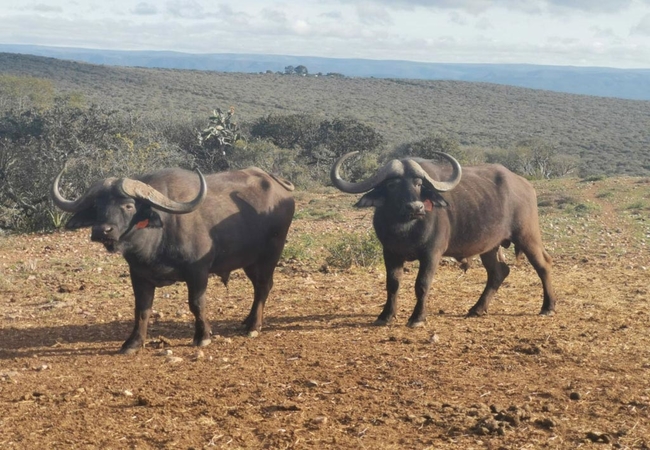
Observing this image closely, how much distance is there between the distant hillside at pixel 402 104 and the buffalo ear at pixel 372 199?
140 feet

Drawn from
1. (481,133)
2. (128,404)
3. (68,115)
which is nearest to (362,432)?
(128,404)

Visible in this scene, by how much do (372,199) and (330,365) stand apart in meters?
2.08

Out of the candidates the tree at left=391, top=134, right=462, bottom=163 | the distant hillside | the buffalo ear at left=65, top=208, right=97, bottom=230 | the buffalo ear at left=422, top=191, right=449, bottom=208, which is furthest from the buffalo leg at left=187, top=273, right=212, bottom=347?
the distant hillside

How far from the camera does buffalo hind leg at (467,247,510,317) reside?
9.22 metres

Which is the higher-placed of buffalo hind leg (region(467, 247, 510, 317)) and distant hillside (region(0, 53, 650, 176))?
buffalo hind leg (region(467, 247, 510, 317))

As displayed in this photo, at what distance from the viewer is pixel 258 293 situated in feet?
28.3

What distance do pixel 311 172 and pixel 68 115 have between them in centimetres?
1555

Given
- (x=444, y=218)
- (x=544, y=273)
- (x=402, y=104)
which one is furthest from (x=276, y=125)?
(x=402, y=104)

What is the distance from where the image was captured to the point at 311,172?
35844 millimetres

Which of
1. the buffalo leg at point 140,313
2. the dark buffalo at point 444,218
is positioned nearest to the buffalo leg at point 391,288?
the dark buffalo at point 444,218

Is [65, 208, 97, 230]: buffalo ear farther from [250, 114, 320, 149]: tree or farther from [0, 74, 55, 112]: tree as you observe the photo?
[0, 74, 55, 112]: tree

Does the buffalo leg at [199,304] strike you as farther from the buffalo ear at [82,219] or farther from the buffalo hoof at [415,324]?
the buffalo hoof at [415,324]

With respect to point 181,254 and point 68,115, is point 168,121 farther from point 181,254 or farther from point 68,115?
point 181,254

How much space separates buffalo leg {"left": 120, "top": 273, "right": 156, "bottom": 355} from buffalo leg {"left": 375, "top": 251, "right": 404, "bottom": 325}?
7.98ft
